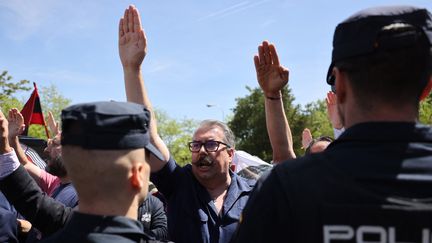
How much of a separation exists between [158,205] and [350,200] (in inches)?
141

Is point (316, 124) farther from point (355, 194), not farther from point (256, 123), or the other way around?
point (355, 194)

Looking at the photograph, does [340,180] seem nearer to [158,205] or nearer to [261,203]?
[261,203]

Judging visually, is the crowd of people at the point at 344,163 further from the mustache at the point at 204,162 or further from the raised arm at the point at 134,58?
the mustache at the point at 204,162

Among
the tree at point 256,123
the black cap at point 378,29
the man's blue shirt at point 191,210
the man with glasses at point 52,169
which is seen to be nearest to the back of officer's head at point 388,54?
the black cap at point 378,29

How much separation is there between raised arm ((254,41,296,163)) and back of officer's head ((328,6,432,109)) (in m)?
1.45

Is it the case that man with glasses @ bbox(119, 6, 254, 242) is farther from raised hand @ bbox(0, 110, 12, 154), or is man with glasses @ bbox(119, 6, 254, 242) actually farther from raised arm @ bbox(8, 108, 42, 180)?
raised arm @ bbox(8, 108, 42, 180)

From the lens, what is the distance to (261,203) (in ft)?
4.32

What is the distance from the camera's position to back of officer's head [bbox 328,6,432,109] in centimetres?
132

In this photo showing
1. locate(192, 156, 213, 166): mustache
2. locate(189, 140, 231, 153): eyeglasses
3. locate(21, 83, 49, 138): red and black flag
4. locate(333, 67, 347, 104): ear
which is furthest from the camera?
locate(21, 83, 49, 138): red and black flag

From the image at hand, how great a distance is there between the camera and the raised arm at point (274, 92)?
9.32 ft

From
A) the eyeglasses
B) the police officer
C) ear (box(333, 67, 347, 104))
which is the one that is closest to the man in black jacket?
the police officer

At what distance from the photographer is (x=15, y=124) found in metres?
4.41

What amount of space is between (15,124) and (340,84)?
3.81m

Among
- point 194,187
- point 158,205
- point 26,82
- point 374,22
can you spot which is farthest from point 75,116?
point 26,82
